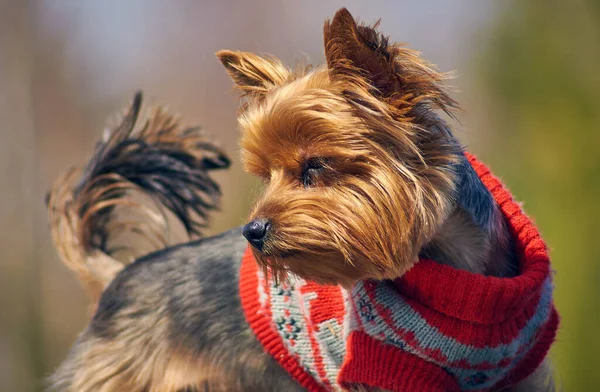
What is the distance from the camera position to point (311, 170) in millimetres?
1670

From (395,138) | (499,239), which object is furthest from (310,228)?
(499,239)

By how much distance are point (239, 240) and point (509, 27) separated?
213 cm

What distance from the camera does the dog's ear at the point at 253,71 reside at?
1.95m

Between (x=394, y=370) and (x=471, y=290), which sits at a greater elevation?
(x=471, y=290)

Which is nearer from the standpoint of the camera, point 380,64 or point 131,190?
point 380,64

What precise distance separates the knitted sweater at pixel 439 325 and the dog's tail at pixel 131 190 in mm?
760

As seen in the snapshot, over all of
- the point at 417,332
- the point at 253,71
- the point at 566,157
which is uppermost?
the point at 253,71

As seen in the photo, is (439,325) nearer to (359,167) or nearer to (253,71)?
(359,167)

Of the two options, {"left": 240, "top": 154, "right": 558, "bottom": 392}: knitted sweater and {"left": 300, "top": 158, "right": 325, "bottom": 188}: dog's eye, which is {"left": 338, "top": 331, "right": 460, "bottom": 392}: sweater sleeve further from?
{"left": 300, "top": 158, "right": 325, "bottom": 188}: dog's eye

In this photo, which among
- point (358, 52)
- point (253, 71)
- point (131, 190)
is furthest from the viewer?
point (131, 190)

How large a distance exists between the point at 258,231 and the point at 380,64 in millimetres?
491

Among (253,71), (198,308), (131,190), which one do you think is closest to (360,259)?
(253,71)

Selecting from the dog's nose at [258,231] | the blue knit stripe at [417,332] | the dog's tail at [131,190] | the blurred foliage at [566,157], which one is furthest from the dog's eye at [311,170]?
the blurred foliage at [566,157]

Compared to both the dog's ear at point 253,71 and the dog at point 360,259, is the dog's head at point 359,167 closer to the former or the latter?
the dog at point 360,259
